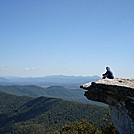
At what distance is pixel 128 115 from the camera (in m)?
12.5

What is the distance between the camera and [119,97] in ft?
42.0

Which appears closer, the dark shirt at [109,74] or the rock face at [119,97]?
the rock face at [119,97]

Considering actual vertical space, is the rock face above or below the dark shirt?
below

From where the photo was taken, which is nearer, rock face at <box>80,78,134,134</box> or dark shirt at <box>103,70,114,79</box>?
rock face at <box>80,78,134,134</box>

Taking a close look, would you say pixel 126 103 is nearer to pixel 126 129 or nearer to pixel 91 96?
pixel 126 129

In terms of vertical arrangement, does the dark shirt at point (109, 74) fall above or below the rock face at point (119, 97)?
above

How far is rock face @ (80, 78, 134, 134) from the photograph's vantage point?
12.0 m

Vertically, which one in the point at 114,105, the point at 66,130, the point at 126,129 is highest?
the point at 114,105

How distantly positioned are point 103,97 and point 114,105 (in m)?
0.69

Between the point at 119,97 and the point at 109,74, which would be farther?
the point at 109,74

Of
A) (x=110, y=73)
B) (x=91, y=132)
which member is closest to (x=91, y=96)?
(x=110, y=73)

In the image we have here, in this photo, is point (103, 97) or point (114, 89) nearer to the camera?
point (114, 89)

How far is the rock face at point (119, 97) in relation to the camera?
Result: 12000 mm

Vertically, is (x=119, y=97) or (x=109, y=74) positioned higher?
(x=109, y=74)
